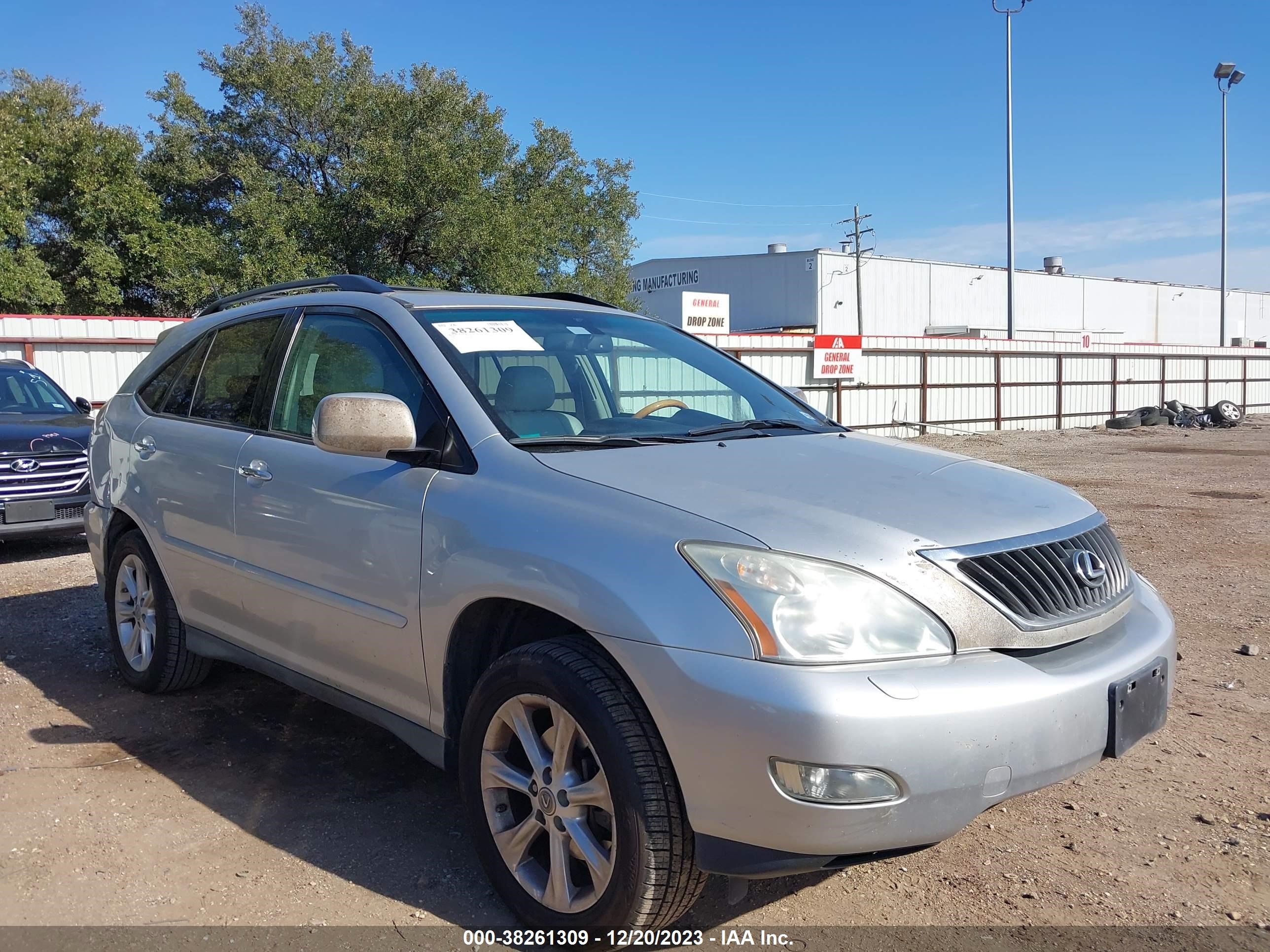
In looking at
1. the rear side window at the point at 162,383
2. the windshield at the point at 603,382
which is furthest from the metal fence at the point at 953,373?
the windshield at the point at 603,382

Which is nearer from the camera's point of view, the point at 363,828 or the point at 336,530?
the point at 336,530

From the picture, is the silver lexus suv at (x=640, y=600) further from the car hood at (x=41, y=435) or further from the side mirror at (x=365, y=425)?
the car hood at (x=41, y=435)

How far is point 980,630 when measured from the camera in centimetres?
244

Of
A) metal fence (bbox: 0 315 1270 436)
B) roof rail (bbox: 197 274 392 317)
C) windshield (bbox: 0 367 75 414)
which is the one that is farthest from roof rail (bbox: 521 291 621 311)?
metal fence (bbox: 0 315 1270 436)

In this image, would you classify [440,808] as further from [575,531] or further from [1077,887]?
[1077,887]

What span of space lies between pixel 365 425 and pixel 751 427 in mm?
1298

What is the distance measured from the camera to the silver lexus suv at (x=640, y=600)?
2.30 m

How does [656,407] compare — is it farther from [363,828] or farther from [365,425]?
[363,828]

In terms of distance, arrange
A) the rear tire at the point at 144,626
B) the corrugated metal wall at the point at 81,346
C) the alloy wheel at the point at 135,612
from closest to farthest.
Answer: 1. the rear tire at the point at 144,626
2. the alloy wheel at the point at 135,612
3. the corrugated metal wall at the point at 81,346

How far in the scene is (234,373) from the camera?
4293mm

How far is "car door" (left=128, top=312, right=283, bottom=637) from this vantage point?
398 centimetres

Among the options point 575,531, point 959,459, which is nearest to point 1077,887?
point 959,459

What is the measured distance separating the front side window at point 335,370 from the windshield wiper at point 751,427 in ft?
3.01

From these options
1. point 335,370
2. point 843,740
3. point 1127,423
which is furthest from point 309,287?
point 1127,423
